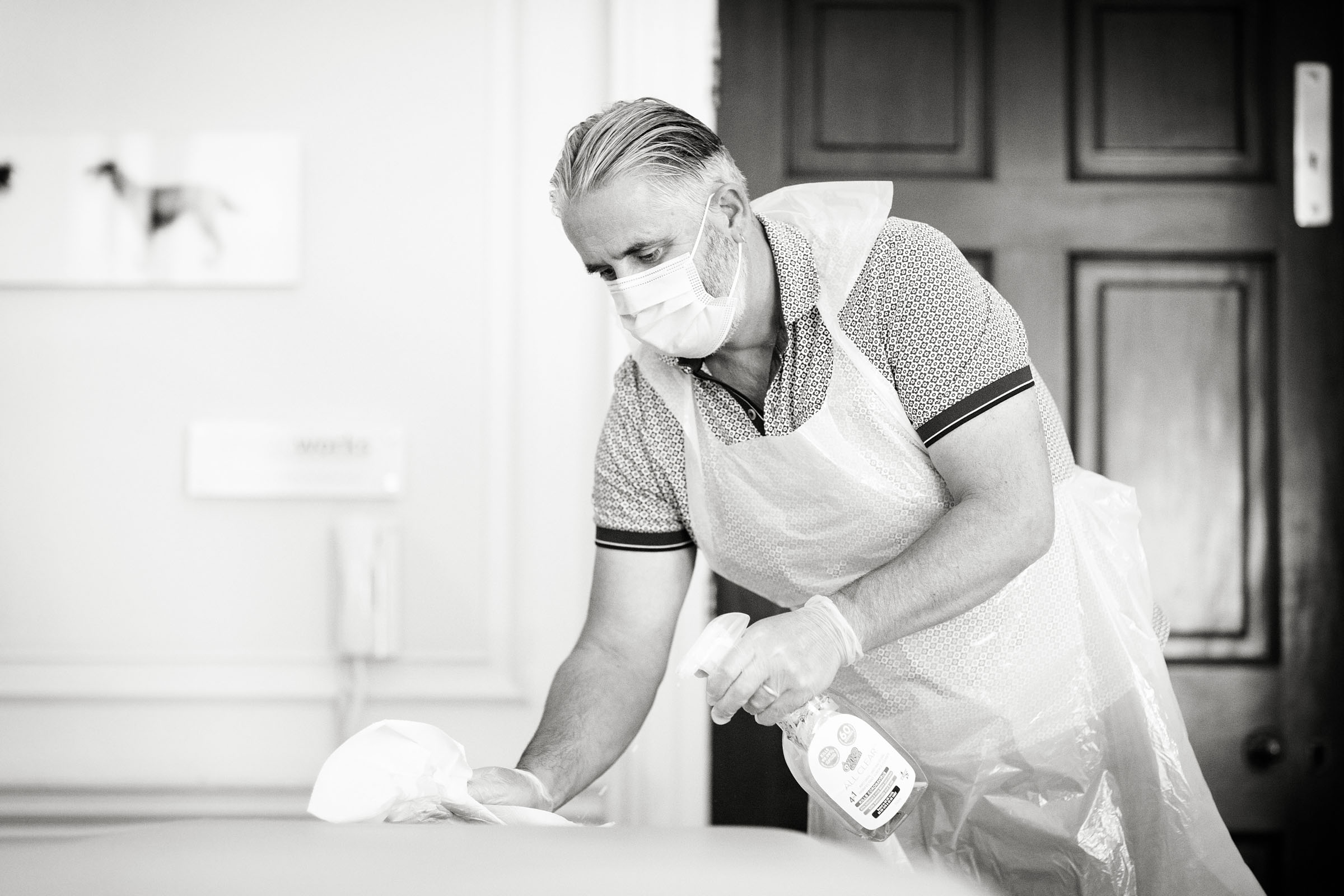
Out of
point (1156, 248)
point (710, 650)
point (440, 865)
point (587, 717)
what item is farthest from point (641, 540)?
point (1156, 248)

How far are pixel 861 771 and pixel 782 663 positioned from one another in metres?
0.13

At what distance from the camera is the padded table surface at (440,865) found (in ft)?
1.50

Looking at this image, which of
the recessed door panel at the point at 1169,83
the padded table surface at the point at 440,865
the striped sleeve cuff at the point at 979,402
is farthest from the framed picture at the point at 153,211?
the padded table surface at the point at 440,865

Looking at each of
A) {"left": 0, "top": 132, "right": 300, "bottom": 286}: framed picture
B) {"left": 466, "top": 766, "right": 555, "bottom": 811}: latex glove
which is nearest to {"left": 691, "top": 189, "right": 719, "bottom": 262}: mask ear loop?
{"left": 466, "top": 766, "right": 555, "bottom": 811}: latex glove

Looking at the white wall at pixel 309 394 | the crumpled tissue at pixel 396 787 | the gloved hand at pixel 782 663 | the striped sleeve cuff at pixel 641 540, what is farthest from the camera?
the white wall at pixel 309 394

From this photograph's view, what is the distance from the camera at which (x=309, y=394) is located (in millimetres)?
1828

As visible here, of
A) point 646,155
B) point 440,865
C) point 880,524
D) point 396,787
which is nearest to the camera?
point 440,865

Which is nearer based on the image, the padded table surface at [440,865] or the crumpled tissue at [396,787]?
the padded table surface at [440,865]

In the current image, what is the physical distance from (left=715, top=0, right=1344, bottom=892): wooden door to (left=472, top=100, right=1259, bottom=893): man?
0.61 metres

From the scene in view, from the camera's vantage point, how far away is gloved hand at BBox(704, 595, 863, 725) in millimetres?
1027

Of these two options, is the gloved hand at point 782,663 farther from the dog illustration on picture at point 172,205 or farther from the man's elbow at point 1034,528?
the dog illustration on picture at point 172,205

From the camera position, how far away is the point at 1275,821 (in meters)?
1.85

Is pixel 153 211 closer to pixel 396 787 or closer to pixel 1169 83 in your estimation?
pixel 396 787

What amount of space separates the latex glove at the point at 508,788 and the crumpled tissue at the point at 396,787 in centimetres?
6
